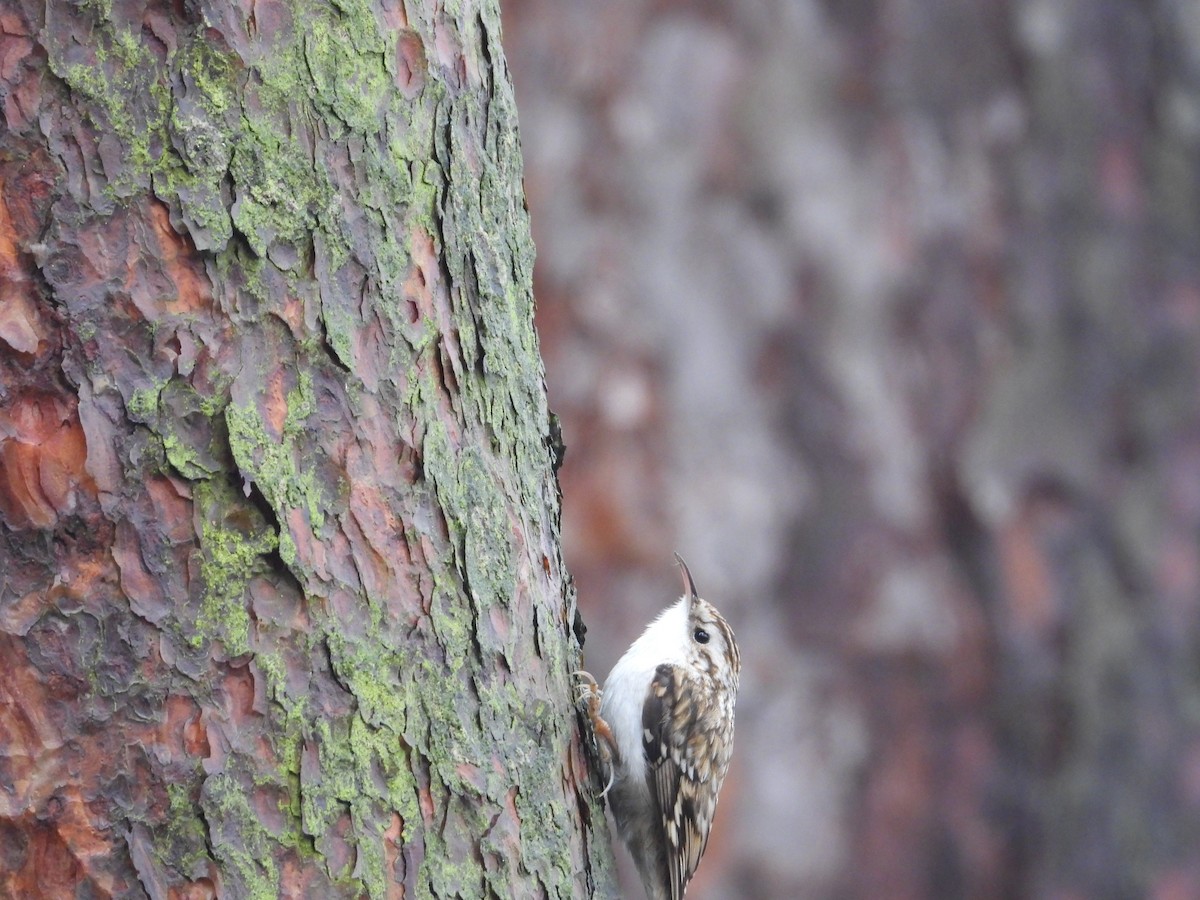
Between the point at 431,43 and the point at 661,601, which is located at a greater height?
the point at 661,601

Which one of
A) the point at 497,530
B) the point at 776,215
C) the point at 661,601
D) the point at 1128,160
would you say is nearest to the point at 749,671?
the point at 661,601

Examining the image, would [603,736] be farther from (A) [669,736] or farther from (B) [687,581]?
(B) [687,581]

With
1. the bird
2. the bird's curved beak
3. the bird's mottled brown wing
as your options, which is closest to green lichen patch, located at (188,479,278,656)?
the bird

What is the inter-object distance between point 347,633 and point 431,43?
97 centimetres

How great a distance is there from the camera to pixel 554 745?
7.99 ft

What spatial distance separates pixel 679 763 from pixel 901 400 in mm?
1882

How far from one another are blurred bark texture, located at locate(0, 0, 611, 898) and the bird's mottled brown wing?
1.50 m

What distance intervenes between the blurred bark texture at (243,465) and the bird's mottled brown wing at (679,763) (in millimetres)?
1498

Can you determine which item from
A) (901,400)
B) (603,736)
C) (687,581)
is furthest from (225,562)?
(901,400)

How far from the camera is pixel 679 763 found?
384 centimetres

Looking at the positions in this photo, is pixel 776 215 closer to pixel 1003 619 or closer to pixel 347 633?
pixel 1003 619

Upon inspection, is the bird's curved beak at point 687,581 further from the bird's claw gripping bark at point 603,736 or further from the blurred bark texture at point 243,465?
the blurred bark texture at point 243,465

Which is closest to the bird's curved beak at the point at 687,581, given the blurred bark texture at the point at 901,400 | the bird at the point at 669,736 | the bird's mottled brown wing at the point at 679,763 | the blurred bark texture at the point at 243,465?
the bird at the point at 669,736

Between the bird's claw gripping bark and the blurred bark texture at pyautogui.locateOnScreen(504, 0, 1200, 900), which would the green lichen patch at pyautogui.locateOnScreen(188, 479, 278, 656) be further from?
the blurred bark texture at pyautogui.locateOnScreen(504, 0, 1200, 900)
